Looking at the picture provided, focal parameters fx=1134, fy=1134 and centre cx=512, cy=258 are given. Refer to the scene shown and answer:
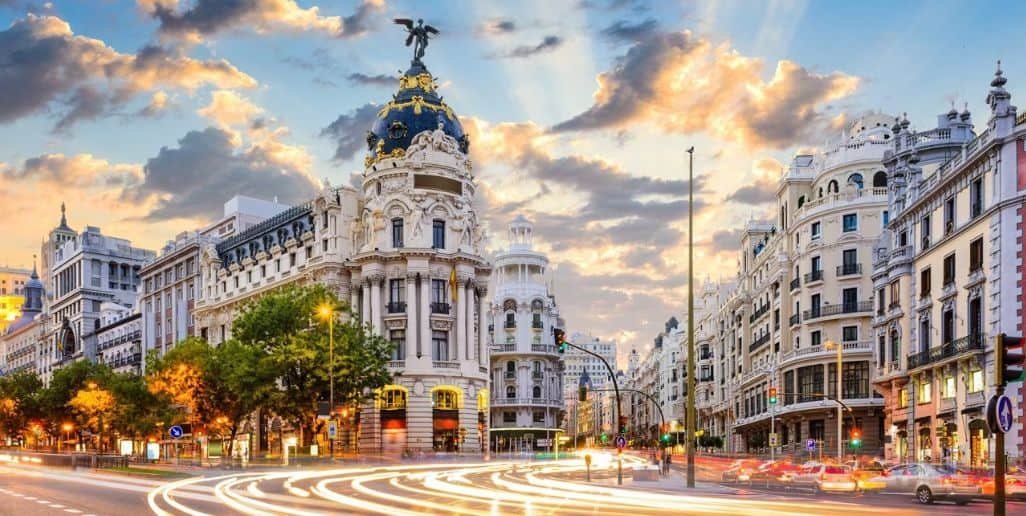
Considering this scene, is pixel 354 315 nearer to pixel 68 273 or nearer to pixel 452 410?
pixel 452 410

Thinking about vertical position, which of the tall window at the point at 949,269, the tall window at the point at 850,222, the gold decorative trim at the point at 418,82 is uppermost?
the gold decorative trim at the point at 418,82

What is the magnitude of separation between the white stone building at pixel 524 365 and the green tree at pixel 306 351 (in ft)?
219

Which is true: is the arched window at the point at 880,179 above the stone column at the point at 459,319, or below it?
above

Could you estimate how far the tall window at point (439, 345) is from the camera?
9288 centimetres

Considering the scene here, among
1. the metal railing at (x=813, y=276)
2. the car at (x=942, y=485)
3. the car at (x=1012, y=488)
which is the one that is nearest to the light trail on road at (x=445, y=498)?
the car at (x=942, y=485)

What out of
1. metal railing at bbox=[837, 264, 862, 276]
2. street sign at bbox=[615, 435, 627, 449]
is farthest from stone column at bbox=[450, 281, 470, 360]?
street sign at bbox=[615, 435, 627, 449]

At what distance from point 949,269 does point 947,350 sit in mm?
4201

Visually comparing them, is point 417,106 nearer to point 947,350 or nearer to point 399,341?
point 399,341

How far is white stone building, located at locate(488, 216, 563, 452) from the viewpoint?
14775cm

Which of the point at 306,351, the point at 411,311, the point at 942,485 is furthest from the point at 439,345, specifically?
the point at 942,485

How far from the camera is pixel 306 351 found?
74.3 meters

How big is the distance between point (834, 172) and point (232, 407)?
157 feet

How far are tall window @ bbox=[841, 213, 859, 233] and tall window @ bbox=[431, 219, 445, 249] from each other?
31717mm

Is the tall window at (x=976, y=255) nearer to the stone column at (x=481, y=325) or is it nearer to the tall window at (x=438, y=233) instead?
the tall window at (x=438, y=233)
